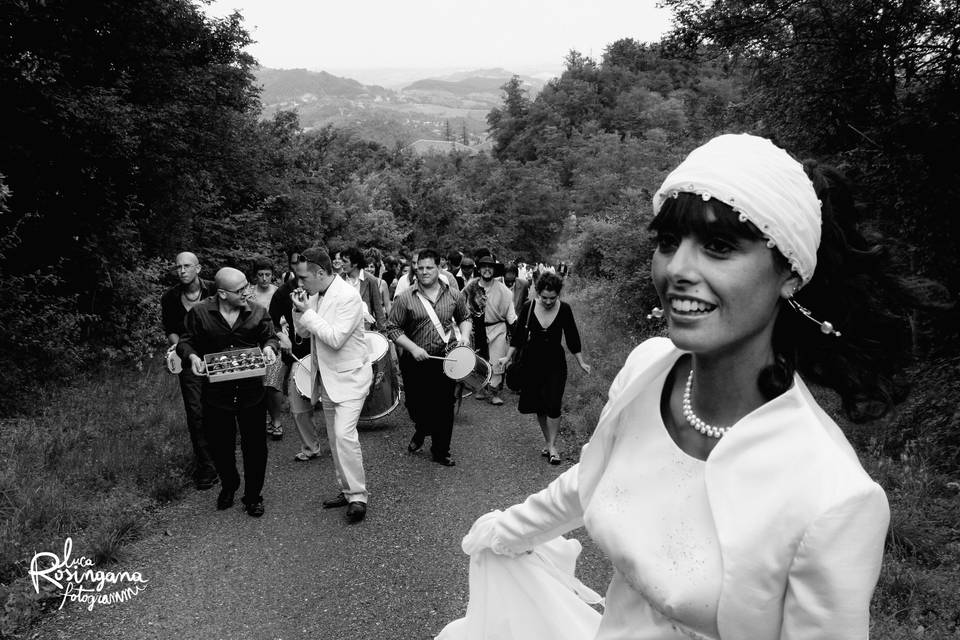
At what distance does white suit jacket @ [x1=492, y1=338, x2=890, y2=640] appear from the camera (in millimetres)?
1139

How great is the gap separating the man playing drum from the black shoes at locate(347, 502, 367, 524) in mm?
1579

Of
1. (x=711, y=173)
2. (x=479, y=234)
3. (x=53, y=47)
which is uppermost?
(x=53, y=47)

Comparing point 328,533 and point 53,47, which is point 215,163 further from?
point 328,533

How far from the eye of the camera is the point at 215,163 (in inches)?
549

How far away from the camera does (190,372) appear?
6.63 metres

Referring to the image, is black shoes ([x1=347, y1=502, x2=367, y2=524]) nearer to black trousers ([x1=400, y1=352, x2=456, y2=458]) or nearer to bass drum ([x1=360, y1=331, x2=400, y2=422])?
black trousers ([x1=400, y1=352, x2=456, y2=458])

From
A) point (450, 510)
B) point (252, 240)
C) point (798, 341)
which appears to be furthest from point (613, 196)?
point (798, 341)

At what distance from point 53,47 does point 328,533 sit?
7.91 m

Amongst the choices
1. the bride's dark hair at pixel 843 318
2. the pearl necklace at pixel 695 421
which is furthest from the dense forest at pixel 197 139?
the pearl necklace at pixel 695 421

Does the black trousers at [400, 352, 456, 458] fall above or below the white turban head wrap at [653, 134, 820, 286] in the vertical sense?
below

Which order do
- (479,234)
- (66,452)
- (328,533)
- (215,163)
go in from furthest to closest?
1. (479,234)
2. (215,163)
3. (66,452)
4. (328,533)

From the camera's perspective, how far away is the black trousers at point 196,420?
663 centimetres

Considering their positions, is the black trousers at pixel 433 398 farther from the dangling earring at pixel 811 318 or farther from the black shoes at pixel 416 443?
the dangling earring at pixel 811 318

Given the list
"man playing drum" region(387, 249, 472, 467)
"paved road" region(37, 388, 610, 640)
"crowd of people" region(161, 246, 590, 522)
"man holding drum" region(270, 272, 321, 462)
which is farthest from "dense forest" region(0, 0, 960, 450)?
"man playing drum" region(387, 249, 472, 467)
